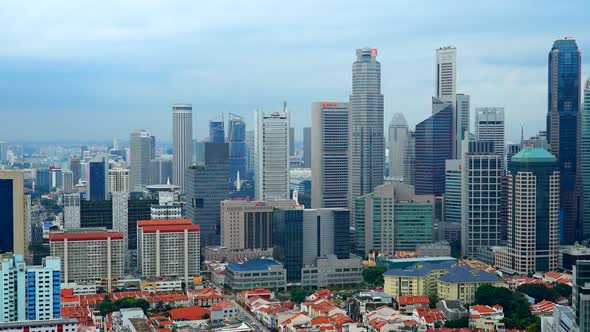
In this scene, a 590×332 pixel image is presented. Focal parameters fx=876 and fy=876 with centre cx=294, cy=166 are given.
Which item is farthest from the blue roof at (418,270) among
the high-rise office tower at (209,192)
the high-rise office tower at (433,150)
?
the high-rise office tower at (433,150)

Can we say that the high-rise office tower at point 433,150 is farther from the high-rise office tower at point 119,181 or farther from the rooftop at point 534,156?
the high-rise office tower at point 119,181

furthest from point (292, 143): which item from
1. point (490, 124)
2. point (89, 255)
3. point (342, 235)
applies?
point (89, 255)

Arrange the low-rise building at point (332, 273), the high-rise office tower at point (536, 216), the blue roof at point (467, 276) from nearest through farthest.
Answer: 1. the blue roof at point (467, 276)
2. the low-rise building at point (332, 273)
3. the high-rise office tower at point (536, 216)

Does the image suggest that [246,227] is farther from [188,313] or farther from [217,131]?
[217,131]

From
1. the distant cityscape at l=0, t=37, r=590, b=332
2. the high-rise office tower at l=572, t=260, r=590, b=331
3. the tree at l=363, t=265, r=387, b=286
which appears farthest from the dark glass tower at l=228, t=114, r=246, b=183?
the high-rise office tower at l=572, t=260, r=590, b=331

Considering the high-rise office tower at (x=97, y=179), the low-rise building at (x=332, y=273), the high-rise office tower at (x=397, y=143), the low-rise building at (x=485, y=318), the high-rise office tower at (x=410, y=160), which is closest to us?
the low-rise building at (x=485, y=318)

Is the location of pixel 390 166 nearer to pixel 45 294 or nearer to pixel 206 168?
pixel 206 168

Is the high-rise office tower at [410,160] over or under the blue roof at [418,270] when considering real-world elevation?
over
